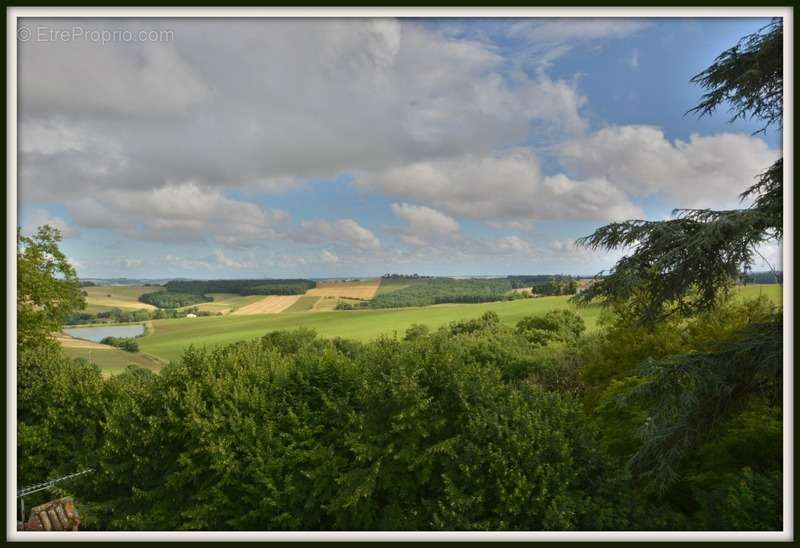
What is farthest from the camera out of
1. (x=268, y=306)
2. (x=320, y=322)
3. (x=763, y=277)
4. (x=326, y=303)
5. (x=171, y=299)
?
(x=320, y=322)

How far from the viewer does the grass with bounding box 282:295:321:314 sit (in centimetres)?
1722

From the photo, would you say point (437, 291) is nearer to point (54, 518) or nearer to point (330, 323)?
point (330, 323)

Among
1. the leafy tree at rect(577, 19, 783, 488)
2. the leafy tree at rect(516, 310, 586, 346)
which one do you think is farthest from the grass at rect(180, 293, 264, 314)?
the leafy tree at rect(516, 310, 586, 346)

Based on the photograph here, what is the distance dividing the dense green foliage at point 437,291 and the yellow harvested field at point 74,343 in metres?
8.92

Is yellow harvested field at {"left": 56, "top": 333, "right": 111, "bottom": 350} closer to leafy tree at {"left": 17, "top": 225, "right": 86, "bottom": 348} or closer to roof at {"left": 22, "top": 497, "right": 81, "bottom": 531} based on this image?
leafy tree at {"left": 17, "top": 225, "right": 86, "bottom": 348}

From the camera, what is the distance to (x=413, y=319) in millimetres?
25219

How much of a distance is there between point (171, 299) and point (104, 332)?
3.37 metres

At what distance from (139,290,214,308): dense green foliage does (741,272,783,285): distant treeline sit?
543 inches

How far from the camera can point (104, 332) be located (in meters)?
16.2

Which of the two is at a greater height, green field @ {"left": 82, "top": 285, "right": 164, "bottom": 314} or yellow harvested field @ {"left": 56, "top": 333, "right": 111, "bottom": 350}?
green field @ {"left": 82, "top": 285, "right": 164, "bottom": 314}

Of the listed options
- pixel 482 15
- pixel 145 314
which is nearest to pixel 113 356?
pixel 145 314

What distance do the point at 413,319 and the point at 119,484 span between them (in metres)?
17.4

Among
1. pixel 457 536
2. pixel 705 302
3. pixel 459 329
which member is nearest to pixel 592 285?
pixel 705 302

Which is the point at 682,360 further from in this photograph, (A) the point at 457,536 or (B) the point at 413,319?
(B) the point at 413,319
